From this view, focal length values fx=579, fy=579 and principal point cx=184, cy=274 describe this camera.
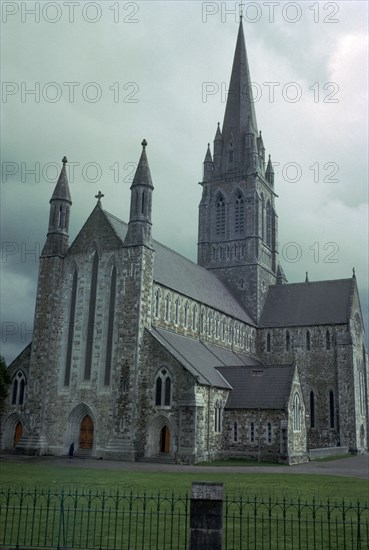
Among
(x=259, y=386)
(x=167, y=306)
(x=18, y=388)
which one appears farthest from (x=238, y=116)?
(x=18, y=388)

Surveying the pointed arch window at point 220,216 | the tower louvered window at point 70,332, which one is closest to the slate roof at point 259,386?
the tower louvered window at point 70,332

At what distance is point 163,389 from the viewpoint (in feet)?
118

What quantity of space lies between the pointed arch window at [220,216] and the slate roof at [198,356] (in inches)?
701

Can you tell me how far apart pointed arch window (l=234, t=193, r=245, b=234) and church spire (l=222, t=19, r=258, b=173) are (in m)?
3.32

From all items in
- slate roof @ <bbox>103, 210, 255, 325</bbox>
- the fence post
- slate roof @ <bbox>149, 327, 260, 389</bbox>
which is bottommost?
the fence post

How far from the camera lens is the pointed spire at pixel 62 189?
142ft

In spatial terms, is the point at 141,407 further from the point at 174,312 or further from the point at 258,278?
the point at 258,278

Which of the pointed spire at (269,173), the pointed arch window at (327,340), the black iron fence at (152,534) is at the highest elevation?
the pointed spire at (269,173)

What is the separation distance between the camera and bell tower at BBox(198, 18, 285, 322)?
61.2m

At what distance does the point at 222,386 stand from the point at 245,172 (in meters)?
30.4

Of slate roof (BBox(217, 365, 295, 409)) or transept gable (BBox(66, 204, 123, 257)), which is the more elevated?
transept gable (BBox(66, 204, 123, 257))

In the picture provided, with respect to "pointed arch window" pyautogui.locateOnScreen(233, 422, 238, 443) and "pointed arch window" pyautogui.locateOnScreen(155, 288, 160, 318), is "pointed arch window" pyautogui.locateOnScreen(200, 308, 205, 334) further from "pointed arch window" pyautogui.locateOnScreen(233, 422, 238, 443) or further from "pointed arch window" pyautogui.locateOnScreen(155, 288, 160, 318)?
"pointed arch window" pyautogui.locateOnScreen(233, 422, 238, 443)

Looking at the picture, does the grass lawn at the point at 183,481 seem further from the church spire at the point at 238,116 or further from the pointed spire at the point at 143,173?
the church spire at the point at 238,116

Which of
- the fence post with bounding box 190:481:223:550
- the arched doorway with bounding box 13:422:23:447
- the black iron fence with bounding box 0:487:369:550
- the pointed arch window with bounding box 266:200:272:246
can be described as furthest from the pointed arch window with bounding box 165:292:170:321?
the fence post with bounding box 190:481:223:550
